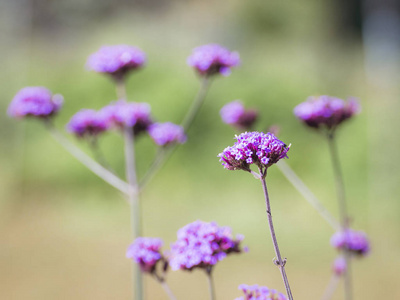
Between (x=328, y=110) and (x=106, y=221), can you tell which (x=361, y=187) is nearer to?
(x=106, y=221)

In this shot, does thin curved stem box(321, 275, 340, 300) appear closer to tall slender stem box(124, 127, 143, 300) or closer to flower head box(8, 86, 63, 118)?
tall slender stem box(124, 127, 143, 300)

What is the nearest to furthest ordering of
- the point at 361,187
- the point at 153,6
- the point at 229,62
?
the point at 229,62 < the point at 361,187 < the point at 153,6

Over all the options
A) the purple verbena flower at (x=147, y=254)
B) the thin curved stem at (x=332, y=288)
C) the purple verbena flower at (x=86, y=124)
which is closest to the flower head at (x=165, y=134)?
the purple verbena flower at (x=86, y=124)

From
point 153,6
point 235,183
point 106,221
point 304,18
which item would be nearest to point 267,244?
point 235,183

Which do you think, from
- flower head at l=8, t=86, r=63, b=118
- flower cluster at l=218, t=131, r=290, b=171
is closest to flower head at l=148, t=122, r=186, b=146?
flower head at l=8, t=86, r=63, b=118

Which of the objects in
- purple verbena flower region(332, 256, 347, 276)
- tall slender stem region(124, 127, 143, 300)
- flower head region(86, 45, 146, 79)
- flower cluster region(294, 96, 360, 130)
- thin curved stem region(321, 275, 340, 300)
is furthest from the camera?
thin curved stem region(321, 275, 340, 300)

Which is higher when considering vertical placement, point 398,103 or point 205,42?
point 205,42

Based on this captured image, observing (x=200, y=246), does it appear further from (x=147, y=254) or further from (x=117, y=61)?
(x=117, y=61)

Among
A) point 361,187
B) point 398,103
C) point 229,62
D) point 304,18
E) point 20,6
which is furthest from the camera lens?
point 304,18
